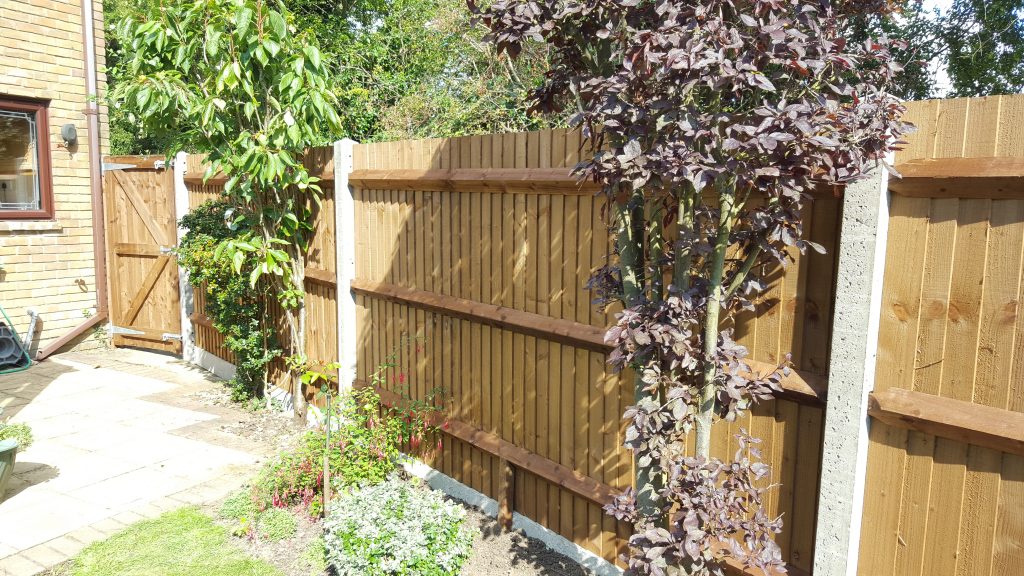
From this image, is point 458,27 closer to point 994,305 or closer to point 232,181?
point 232,181

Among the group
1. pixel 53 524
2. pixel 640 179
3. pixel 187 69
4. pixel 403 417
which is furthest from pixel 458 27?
pixel 640 179

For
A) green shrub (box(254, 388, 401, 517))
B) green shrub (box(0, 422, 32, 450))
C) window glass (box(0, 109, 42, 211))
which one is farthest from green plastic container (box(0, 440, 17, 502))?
window glass (box(0, 109, 42, 211))

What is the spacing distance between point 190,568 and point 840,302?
3494mm

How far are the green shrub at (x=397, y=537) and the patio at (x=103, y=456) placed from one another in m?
1.65

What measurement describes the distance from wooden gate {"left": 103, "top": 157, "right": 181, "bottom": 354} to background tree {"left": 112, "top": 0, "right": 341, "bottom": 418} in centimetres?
294

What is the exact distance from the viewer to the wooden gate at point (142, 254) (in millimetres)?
8852

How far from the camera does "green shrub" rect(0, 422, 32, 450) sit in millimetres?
5672

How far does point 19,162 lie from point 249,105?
547 centimetres

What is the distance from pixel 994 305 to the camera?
2.25m

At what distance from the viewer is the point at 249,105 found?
5.45m

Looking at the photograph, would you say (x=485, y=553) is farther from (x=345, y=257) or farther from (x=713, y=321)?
(x=345, y=257)

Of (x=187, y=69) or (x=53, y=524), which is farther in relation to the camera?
(x=187, y=69)

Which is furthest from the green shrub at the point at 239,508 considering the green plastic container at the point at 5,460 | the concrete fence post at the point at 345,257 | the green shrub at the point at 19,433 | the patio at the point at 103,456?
the green shrub at the point at 19,433

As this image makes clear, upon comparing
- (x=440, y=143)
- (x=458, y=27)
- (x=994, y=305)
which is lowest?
(x=994, y=305)
